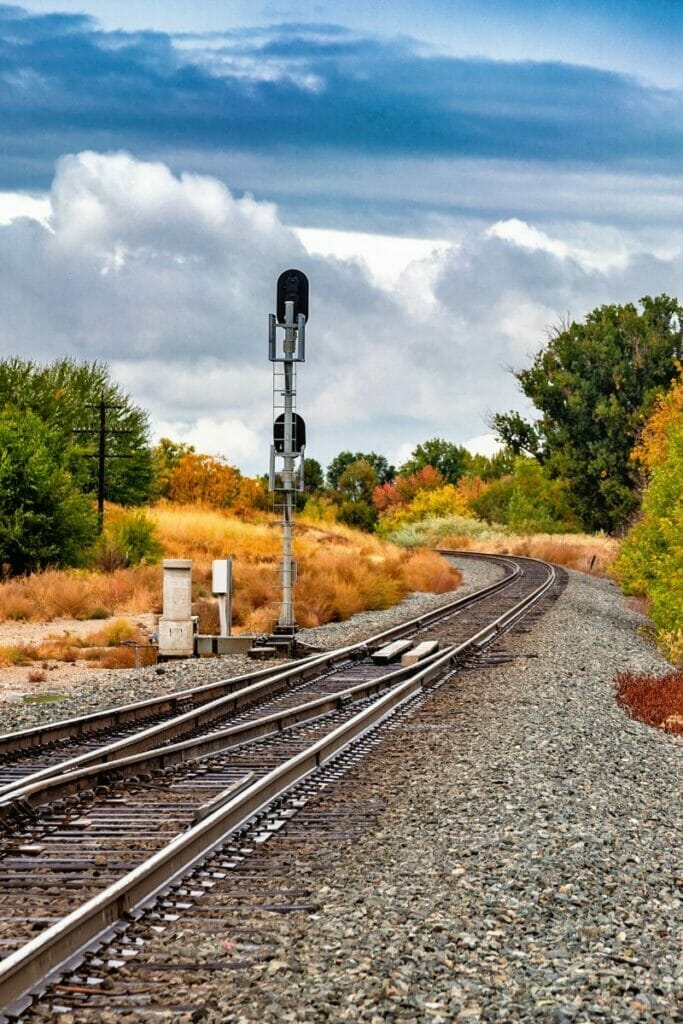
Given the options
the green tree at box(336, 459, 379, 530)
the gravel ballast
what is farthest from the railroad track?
the green tree at box(336, 459, 379, 530)

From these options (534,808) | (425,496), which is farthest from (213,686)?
(425,496)

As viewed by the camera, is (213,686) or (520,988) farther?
(213,686)

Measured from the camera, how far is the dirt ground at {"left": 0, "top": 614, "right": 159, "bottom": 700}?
17828 millimetres

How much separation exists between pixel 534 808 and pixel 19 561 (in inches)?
1121

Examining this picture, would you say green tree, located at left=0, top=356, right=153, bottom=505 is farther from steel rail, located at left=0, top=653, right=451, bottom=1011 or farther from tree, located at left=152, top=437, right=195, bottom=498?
steel rail, located at left=0, top=653, right=451, bottom=1011

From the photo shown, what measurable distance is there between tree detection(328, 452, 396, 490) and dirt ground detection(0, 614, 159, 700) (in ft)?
398

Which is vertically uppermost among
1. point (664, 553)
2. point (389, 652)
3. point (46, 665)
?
point (664, 553)

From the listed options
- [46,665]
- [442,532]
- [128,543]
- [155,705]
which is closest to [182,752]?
[155,705]

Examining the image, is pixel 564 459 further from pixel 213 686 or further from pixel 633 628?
pixel 213 686

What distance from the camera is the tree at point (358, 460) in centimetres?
15262

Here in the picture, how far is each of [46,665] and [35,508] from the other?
16.3 meters

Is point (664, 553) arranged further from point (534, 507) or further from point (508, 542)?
point (534, 507)

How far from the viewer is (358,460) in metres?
150

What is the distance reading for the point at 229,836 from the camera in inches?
332
